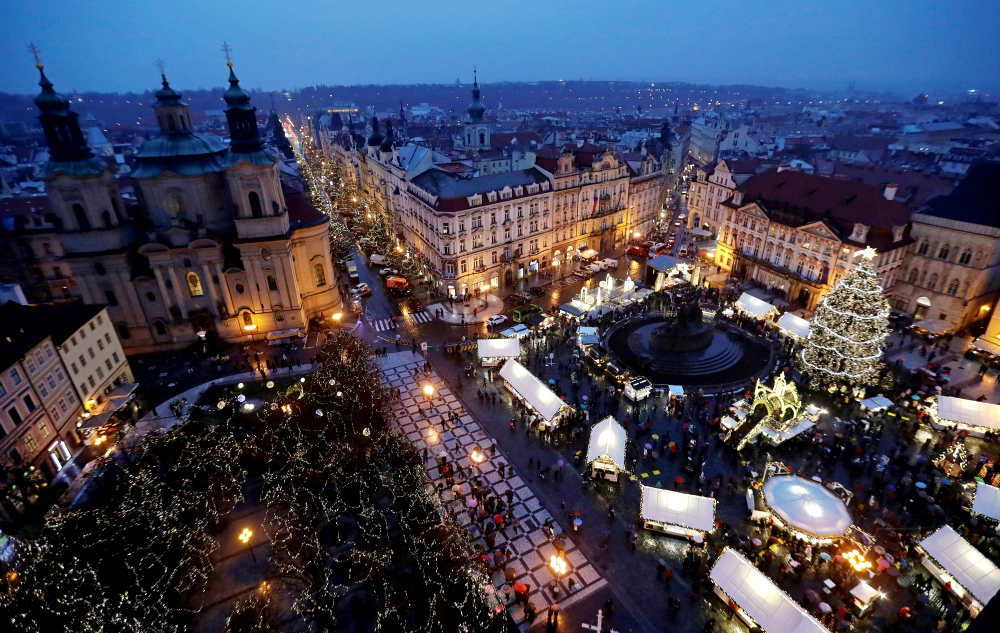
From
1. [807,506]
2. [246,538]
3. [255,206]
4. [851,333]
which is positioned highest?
[255,206]

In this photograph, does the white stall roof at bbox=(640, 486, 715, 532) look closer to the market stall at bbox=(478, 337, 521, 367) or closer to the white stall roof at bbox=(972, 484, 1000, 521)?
the white stall roof at bbox=(972, 484, 1000, 521)

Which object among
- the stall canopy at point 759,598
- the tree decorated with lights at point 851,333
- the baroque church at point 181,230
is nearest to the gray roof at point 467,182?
the baroque church at point 181,230

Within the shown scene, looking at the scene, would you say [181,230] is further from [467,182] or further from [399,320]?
[467,182]

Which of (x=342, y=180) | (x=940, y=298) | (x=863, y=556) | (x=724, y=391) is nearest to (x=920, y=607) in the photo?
(x=863, y=556)

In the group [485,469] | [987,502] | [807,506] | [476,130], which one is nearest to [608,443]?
[485,469]

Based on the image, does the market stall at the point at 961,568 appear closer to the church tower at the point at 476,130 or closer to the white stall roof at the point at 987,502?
the white stall roof at the point at 987,502

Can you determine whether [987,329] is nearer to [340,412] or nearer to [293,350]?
[340,412]
